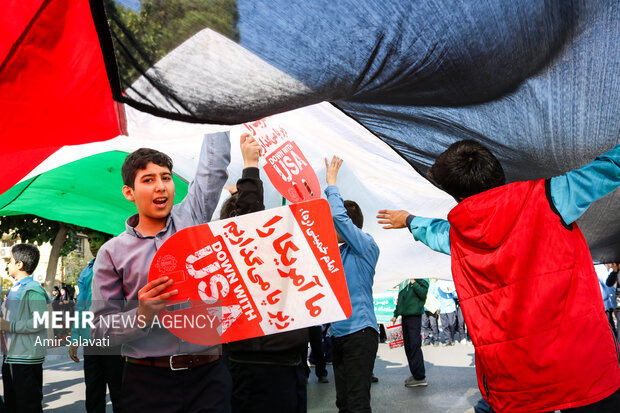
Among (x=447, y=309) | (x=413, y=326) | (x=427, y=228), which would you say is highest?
(x=427, y=228)

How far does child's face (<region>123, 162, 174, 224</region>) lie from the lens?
7.70 ft

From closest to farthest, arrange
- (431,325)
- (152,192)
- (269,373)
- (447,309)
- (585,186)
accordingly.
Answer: (585,186) < (152,192) < (269,373) < (447,309) < (431,325)

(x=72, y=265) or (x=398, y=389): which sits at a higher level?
(x=72, y=265)

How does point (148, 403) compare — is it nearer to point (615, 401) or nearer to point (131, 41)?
point (131, 41)

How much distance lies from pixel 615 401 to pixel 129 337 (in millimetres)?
1841

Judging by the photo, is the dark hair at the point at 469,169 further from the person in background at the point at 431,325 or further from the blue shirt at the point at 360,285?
the person in background at the point at 431,325

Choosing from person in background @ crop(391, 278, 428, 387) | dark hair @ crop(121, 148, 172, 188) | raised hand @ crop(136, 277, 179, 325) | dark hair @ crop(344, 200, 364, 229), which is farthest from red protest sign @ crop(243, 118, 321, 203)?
person in background @ crop(391, 278, 428, 387)

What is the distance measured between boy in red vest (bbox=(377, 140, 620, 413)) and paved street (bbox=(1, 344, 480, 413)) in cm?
395

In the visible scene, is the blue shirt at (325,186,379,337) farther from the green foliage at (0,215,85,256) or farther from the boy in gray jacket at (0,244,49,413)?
the green foliage at (0,215,85,256)

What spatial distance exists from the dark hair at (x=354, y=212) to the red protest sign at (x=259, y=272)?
1.27m

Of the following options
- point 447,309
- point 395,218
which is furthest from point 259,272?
point 447,309

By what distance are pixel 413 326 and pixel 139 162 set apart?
573 centimetres

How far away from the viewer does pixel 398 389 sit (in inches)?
276

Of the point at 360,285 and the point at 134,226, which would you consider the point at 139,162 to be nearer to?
the point at 134,226
